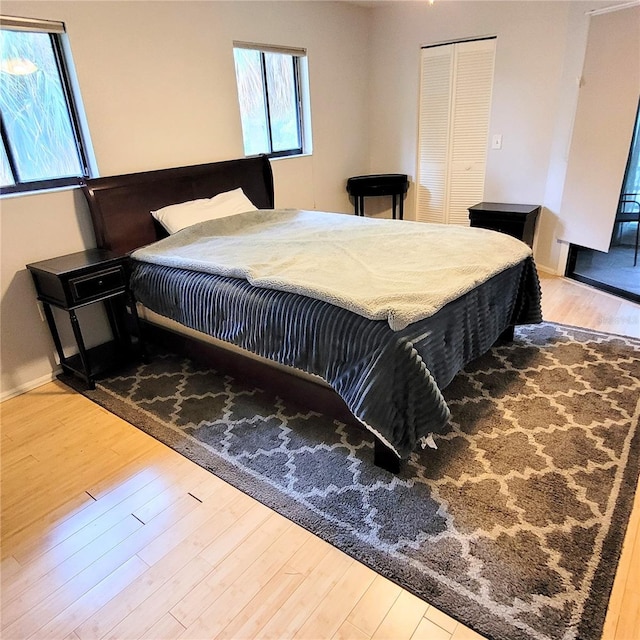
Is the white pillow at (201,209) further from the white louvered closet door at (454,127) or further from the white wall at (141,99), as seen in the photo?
the white louvered closet door at (454,127)

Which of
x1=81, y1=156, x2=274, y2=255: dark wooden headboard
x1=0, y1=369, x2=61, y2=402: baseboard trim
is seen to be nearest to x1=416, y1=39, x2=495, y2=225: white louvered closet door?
x1=81, y1=156, x2=274, y2=255: dark wooden headboard

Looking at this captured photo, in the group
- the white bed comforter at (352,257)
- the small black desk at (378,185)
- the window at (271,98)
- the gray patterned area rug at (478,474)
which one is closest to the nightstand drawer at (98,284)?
the white bed comforter at (352,257)

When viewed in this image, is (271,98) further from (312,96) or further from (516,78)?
(516,78)

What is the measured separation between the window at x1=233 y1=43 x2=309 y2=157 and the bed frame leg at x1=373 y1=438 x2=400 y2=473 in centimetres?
287

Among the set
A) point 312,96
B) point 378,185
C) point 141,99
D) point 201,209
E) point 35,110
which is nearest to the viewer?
point 35,110

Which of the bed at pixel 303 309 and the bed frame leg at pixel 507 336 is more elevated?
the bed at pixel 303 309

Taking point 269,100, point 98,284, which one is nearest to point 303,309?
point 98,284

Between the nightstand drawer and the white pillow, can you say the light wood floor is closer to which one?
the nightstand drawer

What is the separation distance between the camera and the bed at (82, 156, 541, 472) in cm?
175

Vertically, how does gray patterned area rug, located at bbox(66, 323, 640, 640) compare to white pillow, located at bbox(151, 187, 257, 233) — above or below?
below

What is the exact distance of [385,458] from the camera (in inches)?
75.2

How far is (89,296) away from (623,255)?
4189 mm

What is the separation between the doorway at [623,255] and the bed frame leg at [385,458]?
2.79m

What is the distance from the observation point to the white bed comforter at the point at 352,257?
1.90 m
